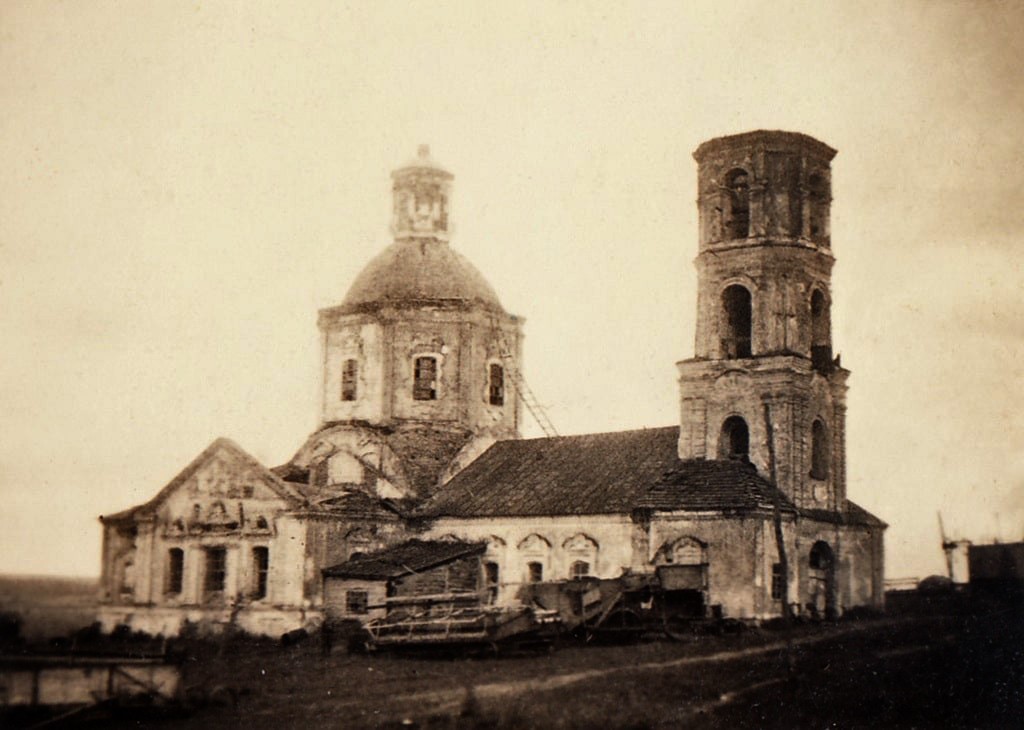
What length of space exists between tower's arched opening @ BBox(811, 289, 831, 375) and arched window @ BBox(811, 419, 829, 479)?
54.4 inches

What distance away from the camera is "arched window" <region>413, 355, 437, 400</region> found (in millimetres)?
29688

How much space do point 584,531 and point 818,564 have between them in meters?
4.88

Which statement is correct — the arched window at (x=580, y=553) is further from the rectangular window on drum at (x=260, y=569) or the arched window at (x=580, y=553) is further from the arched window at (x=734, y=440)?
the rectangular window on drum at (x=260, y=569)

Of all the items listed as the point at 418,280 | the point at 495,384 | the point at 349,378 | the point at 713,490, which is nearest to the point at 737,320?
the point at 713,490

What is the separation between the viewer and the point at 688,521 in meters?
23.6

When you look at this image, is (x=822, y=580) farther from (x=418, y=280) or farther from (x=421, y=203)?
(x=421, y=203)

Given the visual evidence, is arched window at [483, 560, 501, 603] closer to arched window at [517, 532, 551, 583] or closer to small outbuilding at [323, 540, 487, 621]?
small outbuilding at [323, 540, 487, 621]

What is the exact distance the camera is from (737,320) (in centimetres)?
2634

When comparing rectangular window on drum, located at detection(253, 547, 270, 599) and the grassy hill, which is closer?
the grassy hill

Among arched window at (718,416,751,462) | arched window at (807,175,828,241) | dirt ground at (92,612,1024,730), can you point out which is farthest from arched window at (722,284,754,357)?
dirt ground at (92,612,1024,730)

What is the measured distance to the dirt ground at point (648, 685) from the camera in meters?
14.2

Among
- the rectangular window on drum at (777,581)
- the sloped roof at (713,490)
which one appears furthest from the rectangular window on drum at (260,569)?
the rectangular window on drum at (777,581)

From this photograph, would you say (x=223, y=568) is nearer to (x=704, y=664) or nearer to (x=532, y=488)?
(x=532, y=488)

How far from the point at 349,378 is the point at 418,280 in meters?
3.00
